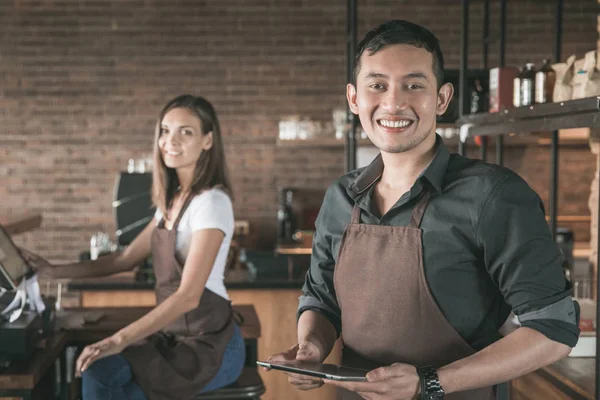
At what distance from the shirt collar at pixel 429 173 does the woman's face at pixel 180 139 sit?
1.32 m

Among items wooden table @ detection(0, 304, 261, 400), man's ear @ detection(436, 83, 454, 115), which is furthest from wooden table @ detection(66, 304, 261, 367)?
man's ear @ detection(436, 83, 454, 115)

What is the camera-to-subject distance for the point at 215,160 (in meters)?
2.88

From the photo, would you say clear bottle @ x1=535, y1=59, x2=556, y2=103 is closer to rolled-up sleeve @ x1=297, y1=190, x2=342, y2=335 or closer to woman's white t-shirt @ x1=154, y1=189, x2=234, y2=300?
woman's white t-shirt @ x1=154, y1=189, x2=234, y2=300

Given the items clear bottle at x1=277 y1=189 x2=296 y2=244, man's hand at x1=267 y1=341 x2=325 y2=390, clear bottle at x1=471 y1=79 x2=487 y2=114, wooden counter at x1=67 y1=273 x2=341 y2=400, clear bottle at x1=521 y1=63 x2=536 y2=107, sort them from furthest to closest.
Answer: clear bottle at x1=277 y1=189 x2=296 y2=244
wooden counter at x1=67 y1=273 x2=341 y2=400
clear bottle at x1=471 y1=79 x2=487 y2=114
clear bottle at x1=521 y1=63 x2=536 y2=107
man's hand at x1=267 y1=341 x2=325 y2=390

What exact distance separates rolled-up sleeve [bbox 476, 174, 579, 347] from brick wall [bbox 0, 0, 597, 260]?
556 centimetres

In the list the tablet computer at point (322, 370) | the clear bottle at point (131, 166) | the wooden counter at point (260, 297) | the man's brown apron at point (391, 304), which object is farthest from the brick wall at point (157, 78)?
the tablet computer at point (322, 370)

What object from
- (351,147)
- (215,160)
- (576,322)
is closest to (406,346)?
(576,322)

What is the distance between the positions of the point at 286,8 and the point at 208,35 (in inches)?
28.3

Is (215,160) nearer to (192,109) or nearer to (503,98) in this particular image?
(192,109)

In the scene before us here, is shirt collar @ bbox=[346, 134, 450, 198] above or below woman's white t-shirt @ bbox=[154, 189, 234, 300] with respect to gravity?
above

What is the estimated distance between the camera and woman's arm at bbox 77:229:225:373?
234 cm

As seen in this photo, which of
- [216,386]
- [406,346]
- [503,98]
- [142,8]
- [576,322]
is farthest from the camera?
[142,8]

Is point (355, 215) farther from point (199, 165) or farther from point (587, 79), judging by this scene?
point (199, 165)

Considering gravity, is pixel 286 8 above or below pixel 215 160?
above
